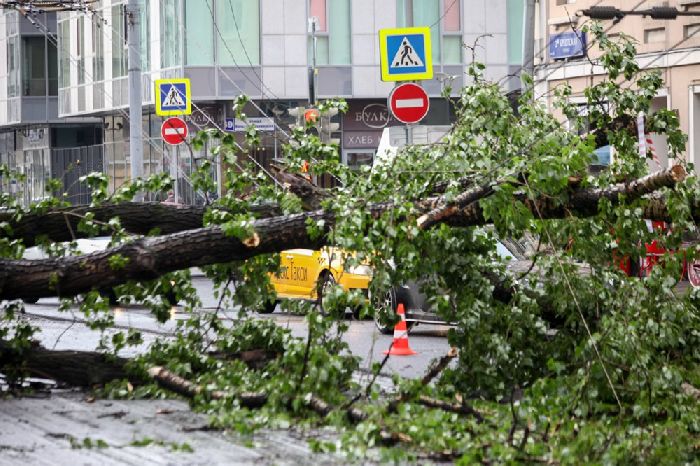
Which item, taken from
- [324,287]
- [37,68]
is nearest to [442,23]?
[37,68]

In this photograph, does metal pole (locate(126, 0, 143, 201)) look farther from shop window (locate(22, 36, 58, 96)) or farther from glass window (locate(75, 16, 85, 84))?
shop window (locate(22, 36, 58, 96))

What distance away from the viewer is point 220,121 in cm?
4094

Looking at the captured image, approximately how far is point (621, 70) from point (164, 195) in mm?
3936

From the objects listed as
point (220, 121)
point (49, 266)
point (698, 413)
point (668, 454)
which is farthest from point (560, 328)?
point (220, 121)

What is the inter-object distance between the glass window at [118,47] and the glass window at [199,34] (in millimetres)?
5779

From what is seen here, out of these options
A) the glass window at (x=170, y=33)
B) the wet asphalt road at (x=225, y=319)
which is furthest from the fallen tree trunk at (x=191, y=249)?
the glass window at (x=170, y=33)

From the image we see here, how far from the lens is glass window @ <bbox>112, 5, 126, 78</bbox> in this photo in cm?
4591

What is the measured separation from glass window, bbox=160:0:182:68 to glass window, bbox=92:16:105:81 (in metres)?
6.22

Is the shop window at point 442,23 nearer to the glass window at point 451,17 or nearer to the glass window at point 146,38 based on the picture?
the glass window at point 451,17

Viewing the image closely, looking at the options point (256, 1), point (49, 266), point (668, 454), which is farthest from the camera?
point (256, 1)

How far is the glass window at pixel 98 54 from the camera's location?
47.9 meters

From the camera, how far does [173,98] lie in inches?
1106

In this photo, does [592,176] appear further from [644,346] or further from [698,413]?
[698,413]

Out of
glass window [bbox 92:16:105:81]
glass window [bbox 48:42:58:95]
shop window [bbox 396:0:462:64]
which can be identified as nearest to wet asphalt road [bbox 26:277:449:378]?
shop window [bbox 396:0:462:64]
